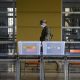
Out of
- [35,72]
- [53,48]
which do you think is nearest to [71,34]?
[35,72]

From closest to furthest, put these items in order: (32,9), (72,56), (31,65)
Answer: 1. (72,56)
2. (31,65)
3. (32,9)

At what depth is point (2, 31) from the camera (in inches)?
622

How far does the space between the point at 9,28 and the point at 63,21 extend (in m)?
2.36

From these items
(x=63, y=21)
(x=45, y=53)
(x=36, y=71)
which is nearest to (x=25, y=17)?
(x=63, y=21)

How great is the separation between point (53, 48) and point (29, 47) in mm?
657

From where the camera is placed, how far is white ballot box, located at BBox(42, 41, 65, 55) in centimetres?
995

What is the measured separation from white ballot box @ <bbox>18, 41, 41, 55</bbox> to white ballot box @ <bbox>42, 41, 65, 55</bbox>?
0.63 ft

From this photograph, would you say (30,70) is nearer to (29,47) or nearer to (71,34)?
(71,34)

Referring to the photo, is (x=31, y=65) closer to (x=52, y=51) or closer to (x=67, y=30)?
(x=67, y=30)

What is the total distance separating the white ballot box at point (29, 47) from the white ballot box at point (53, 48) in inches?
7.5

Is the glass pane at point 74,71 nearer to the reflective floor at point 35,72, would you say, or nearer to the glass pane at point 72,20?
the reflective floor at point 35,72

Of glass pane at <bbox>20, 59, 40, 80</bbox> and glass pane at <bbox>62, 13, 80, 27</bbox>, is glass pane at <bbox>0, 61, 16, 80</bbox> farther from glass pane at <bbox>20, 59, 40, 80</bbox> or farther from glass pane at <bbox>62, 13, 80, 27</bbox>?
glass pane at <bbox>62, 13, 80, 27</bbox>

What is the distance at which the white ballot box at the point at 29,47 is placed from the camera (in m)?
9.95

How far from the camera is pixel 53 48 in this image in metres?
9.99
